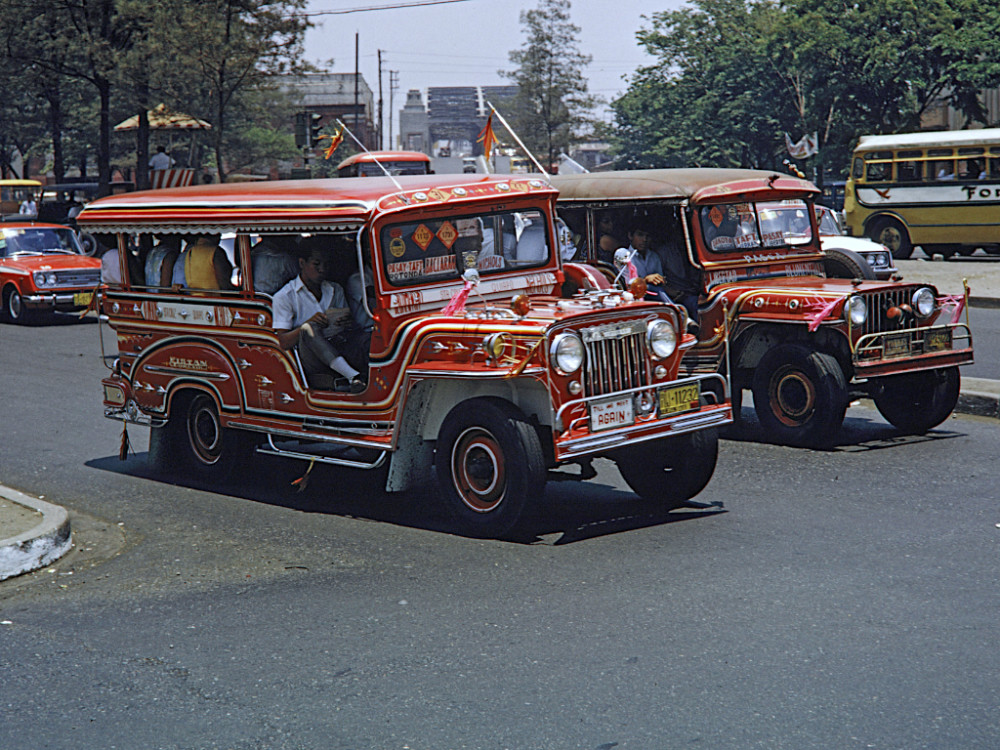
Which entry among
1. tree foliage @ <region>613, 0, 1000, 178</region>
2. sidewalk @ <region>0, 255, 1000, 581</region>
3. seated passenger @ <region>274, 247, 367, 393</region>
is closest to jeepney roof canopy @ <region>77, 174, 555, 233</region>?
seated passenger @ <region>274, 247, 367, 393</region>

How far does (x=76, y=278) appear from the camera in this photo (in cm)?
2177

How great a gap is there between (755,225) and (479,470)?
4.92m

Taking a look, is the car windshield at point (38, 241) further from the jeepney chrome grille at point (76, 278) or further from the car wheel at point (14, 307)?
Result: the jeepney chrome grille at point (76, 278)

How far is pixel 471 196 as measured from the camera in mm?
8289

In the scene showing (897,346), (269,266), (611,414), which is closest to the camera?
(611,414)

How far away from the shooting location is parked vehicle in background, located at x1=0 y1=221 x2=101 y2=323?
21.5 m

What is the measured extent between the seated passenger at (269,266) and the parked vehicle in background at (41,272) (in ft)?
44.6

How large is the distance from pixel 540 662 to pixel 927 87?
41814 mm

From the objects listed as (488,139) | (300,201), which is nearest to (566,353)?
(300,201)

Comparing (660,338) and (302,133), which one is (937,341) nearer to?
(660,338)

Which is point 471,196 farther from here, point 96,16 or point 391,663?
point 96,16

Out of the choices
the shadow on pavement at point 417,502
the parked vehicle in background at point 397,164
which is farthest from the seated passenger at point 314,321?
the parked vehicle in background at point 397,164

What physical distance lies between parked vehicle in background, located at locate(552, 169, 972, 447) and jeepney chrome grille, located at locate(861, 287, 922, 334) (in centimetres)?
1

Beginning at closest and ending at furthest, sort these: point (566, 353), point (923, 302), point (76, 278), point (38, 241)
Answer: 1. point (566, 353)
2. point (923, 302)
3. point (76, 278)
4. point (38, 241)
